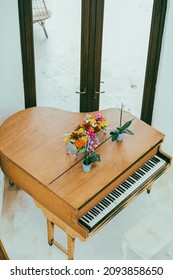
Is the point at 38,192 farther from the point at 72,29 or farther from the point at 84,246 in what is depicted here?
the point at 72,29

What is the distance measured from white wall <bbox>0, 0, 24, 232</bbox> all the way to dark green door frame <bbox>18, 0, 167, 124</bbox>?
91mm

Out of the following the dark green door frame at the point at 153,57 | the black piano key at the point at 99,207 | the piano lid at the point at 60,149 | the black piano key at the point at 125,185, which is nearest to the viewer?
the piano lid at the point at 60,149

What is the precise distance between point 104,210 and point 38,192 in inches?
28.6

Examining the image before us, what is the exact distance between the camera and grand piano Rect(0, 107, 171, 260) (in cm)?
439

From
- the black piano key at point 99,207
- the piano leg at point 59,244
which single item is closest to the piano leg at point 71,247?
the piano leg at point 59,244

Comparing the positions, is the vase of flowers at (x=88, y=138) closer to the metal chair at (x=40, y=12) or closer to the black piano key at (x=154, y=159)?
the black piano key at (x=154, y=159)

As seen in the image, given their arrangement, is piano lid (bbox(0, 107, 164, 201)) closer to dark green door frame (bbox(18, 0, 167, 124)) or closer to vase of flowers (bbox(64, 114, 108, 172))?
vase of flowers (bbox(64, 114, 108, 172))

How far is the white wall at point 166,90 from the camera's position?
5418mm

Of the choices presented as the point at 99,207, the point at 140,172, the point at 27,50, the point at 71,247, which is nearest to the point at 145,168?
the point at 140,172

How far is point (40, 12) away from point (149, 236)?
2959 millimetres

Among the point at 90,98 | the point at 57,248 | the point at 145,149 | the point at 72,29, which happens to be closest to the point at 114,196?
the point at 145,149

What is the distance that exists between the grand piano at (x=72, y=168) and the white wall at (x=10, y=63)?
1.23ft

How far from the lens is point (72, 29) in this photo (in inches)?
215

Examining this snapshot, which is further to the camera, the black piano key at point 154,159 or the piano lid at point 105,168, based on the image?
the black piano key at point 154,159
